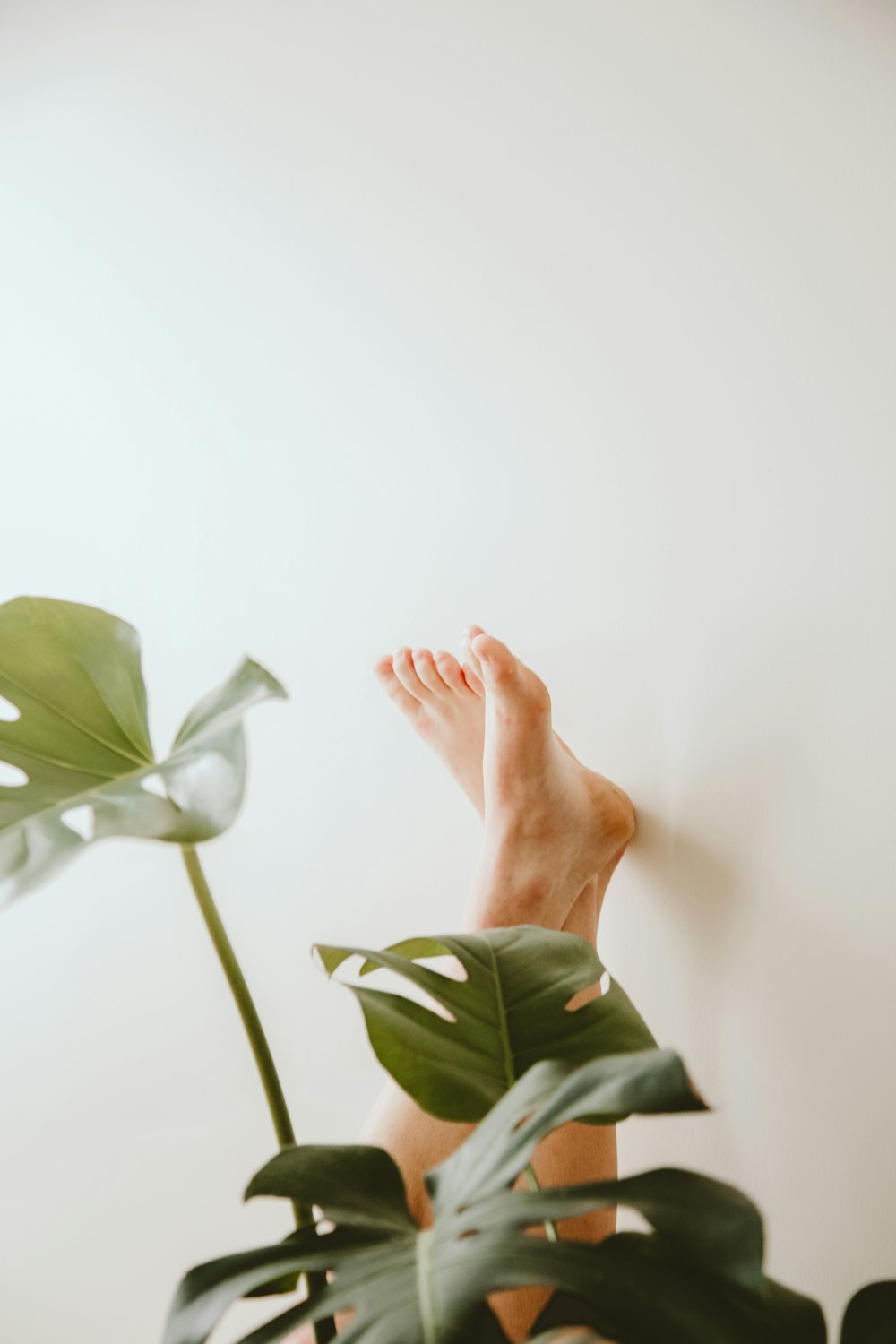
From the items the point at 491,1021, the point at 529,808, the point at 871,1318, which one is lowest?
the point at 871,1318

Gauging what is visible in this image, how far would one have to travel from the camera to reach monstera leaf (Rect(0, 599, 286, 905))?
51cm

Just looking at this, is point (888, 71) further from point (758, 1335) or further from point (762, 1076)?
point (758, 1335)

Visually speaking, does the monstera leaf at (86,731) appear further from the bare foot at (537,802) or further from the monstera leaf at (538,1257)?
the bare foot at (537,802)

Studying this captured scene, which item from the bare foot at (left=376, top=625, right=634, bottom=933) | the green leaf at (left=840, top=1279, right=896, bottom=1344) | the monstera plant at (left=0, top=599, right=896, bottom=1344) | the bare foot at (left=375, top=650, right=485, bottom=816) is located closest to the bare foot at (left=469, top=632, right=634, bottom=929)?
the bare foot at (left=376, top=625, right=634, bottom=933)

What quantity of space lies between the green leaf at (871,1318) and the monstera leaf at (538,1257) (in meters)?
0.09

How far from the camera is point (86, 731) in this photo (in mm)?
625

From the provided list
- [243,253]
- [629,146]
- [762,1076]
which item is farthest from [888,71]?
[762,1076]

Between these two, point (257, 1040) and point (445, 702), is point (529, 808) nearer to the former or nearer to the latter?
point (445, 702)

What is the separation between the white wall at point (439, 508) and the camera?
107cm

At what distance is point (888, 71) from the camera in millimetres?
1059

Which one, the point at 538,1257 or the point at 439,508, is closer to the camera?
the point at 538,1257

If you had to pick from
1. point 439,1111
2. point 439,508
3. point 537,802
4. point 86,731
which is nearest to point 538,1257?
point 439,1111

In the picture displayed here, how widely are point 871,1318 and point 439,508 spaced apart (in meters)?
0.95

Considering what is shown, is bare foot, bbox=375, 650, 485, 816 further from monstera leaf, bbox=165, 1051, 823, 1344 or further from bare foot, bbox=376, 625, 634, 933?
monstera leaf, bbox=165, 1051, 823, 1344
